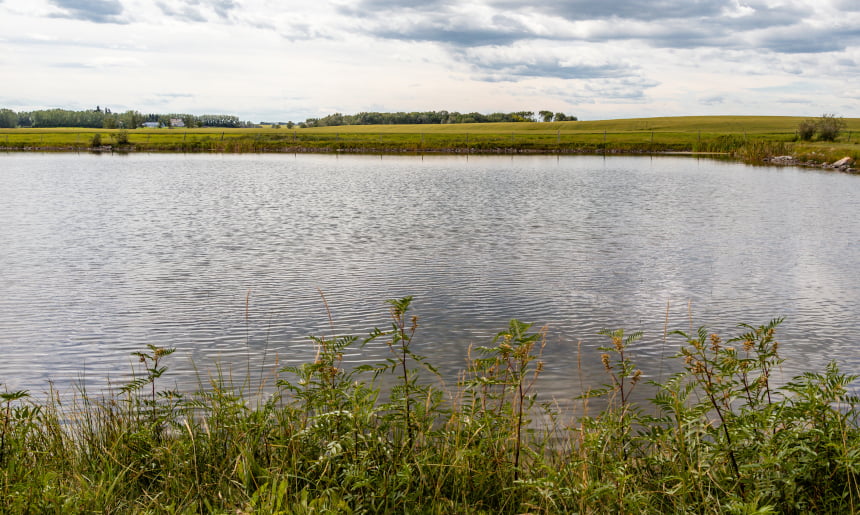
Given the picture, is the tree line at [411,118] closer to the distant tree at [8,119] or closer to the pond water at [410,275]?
the distant tree at [8,119]

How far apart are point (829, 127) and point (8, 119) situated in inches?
7037

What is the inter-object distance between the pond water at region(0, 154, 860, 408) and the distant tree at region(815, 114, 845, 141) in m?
→ 37.7

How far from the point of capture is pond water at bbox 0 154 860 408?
917 cm

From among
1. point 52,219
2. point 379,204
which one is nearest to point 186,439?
point 52,219

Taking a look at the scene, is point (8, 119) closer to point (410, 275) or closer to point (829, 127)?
point (829, 127)

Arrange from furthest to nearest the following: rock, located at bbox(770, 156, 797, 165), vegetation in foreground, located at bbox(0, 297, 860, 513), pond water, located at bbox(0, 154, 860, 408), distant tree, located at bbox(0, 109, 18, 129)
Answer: distant tree, located at bbox(0, 109, 18, 129)
rock, located at bbox(770, 156, 797, 165)
pond water, located at bbox(0, 154, 860, 408)
vegetation in foreground, located at bbox(0, 297, 860, 513)

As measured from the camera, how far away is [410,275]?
13.7m

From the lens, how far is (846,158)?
4372 cm

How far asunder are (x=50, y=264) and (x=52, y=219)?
8.14 meters

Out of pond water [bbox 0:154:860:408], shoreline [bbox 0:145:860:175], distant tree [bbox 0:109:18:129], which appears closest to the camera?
pond water [bbox 0:154:860:408]

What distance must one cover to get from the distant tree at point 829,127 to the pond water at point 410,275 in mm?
37672

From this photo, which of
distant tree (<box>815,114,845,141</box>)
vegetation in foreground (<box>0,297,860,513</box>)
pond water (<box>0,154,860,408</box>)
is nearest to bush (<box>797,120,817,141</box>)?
distant tree (<box>815,114,845,141</box>)

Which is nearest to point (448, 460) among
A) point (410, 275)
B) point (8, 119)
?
point (410, 275)

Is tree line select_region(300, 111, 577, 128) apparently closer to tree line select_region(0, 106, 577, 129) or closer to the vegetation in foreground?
tree line select_region(0, 106, 577, 129)
